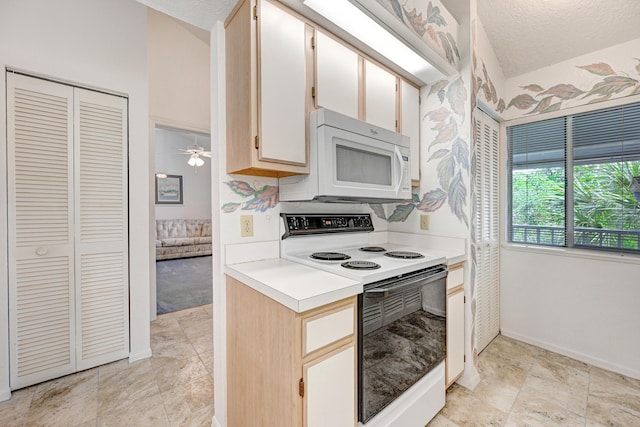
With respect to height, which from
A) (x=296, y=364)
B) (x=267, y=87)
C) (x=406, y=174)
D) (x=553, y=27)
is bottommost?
(x=296, y=364)

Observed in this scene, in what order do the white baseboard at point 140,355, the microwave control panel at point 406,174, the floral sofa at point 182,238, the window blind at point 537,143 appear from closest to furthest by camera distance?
the microwave control panel at point 406,174 < the white baseboard at point 140,355 < the window blind at point 537,143 < the floral sofa at point 182,238

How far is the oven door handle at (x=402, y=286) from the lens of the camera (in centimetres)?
121

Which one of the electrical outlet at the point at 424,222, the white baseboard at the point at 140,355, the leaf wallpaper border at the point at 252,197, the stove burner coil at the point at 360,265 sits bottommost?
the white baseboard at the point at 140,355

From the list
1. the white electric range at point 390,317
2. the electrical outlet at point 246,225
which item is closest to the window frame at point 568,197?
the white electric range at point 390,317

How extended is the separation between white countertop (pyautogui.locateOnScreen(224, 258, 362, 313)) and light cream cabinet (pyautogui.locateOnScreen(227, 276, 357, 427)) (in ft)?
0.13

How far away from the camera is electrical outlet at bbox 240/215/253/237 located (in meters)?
1.51

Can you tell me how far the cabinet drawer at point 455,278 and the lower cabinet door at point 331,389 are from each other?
0.93m

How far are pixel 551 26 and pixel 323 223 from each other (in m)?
2.31

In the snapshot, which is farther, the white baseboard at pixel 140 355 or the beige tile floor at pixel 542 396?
the white baseboard at pixel 140 355

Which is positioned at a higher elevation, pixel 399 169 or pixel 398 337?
pixel 399 169

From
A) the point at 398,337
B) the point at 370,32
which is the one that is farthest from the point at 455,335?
the point at 370,32

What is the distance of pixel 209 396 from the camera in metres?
1.85

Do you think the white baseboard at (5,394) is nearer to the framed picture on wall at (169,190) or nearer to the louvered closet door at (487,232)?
the louvered closet door at (487,232)

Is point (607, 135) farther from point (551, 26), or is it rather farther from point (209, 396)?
point (209, 396)
